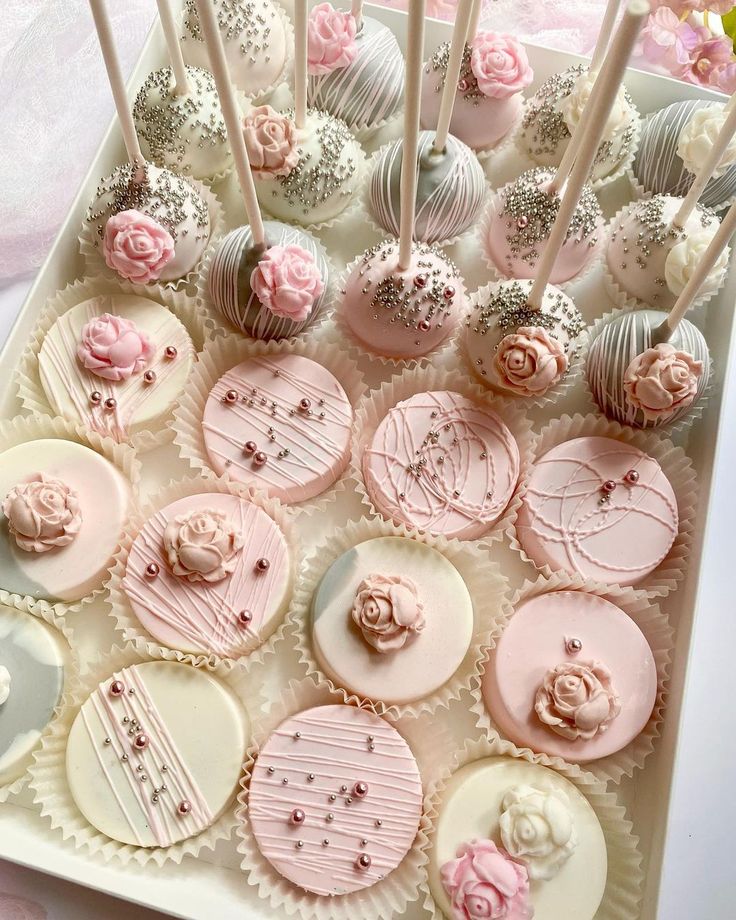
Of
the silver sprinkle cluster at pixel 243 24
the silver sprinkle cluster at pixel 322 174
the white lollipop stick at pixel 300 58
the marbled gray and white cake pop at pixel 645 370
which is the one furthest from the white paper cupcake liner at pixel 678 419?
the silver sprinkle cluster at pixel 243 24

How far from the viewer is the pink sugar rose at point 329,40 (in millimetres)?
1663

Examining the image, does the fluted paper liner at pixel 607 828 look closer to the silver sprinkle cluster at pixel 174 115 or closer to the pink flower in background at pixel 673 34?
the silver sprinkle cluster at pixel 174 115

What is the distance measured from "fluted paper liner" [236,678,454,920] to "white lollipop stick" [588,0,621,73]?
1227 millimetres

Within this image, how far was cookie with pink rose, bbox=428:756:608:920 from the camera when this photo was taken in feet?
4.06

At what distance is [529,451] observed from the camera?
5.04ft

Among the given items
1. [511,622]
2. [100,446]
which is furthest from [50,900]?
[511,622]

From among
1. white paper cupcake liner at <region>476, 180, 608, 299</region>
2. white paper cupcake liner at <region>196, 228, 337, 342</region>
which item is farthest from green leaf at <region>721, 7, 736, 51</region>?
white paper cupcake liner at <region>196, 228, 337, 342</region>

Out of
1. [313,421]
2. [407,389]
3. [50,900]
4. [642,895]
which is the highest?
[407,389]

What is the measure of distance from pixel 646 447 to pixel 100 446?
1.00 metres

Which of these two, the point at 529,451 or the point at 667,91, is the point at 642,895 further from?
the point at 667,91

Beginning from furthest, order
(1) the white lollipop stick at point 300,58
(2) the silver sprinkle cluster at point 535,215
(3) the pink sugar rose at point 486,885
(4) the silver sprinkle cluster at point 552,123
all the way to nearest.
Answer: (4) the silver sprinkle cluster at point 552,123 → (2) the silver sprinkle cluster at point 535,215 → (1) the white lollipop stick at point 300,58 → (3) the pink sugar rose at point 486,885

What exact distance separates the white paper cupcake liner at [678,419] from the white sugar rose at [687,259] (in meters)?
0.11

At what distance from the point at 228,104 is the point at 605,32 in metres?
0.70

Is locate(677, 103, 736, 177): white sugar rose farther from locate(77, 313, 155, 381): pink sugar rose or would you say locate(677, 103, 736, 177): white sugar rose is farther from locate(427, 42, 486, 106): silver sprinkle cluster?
locate(77, 313, 155, 381): pink sugar rose
